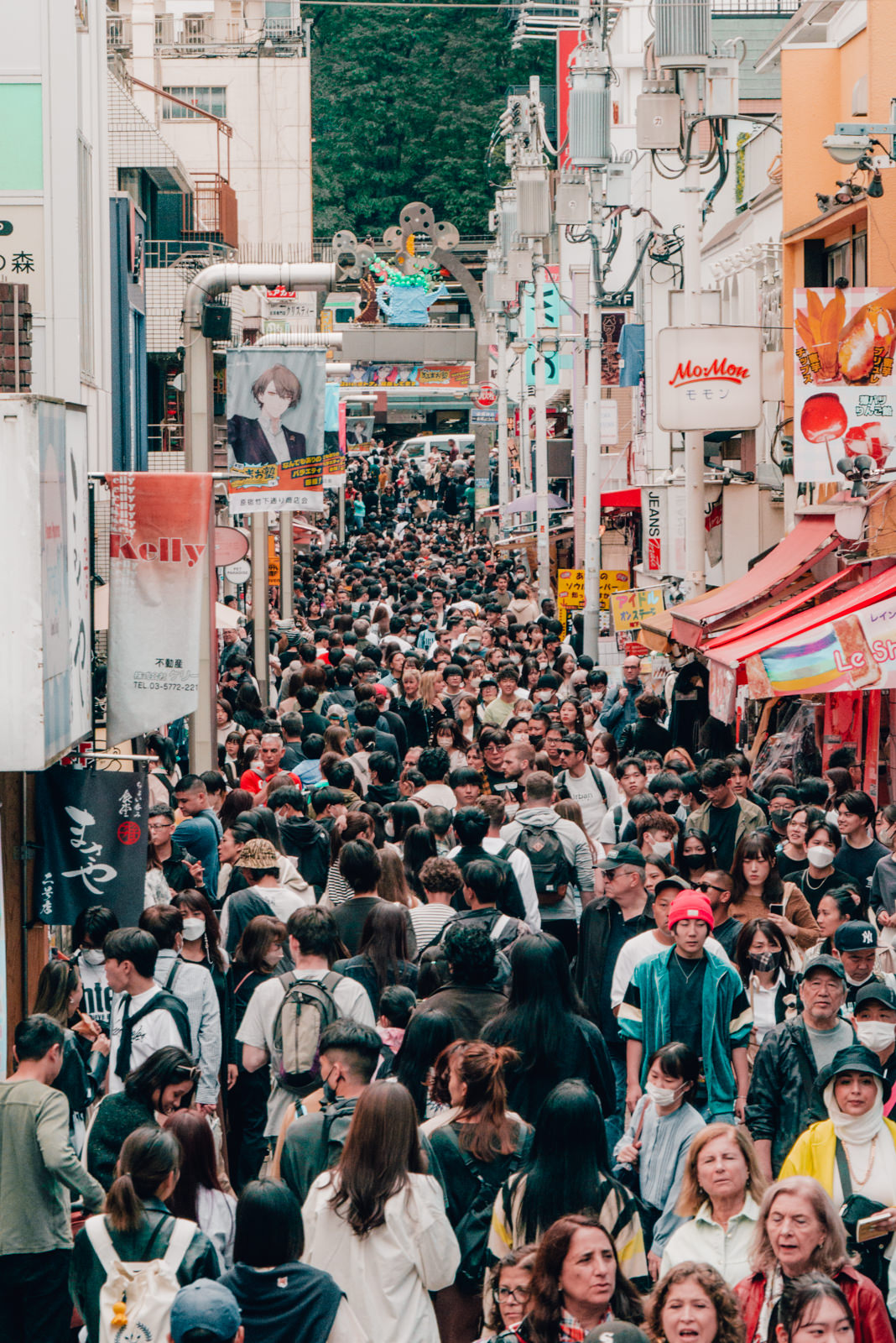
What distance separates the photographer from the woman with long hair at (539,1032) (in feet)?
20.7

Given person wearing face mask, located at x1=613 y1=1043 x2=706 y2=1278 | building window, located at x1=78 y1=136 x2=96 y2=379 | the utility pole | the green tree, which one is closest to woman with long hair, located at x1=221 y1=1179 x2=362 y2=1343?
person wearing face mask, located at x1=613 y1=1043 x2=706 y2=1278

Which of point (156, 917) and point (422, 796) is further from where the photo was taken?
point (422, 796)

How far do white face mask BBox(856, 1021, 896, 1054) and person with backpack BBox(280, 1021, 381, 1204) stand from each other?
1.82 m

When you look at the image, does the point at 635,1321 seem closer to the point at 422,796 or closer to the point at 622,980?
the point at 622,980

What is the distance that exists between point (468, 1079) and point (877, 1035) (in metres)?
1.72

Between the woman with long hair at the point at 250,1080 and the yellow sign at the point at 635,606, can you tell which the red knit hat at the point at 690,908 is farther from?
the yellow sign at the point at 635,606

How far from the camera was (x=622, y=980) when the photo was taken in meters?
7.77

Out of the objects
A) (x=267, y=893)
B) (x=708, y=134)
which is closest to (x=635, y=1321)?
(x=267, y=893)

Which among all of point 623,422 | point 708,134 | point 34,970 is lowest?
point 34,970

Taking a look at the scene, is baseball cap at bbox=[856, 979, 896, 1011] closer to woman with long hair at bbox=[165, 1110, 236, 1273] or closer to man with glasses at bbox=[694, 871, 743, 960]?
man with glasses at bbox=[694, 871, 743, 960]

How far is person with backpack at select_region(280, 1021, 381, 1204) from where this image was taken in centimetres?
568

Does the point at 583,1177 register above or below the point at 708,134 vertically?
below

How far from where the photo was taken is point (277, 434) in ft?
62.3

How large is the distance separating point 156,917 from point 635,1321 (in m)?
3.27
